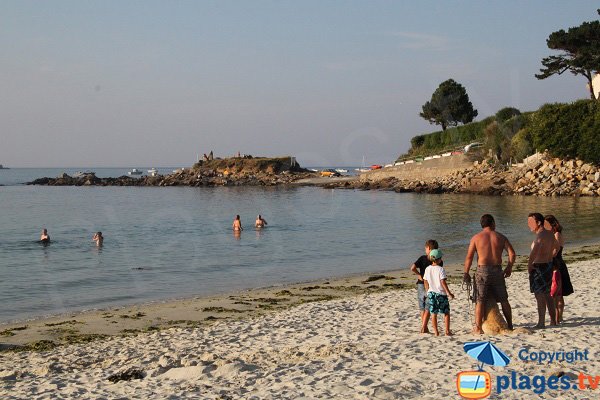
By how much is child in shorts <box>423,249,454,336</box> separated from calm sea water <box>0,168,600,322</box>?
934 centimetres

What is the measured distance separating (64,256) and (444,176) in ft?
162

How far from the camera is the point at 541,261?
33.6ft

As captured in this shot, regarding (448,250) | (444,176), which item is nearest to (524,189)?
(444,176)

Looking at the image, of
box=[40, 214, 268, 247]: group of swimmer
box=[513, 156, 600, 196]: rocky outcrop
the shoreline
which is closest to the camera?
the shoreline

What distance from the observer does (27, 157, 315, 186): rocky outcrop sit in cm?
10556

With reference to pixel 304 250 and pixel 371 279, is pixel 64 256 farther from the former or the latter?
pixel 371 279

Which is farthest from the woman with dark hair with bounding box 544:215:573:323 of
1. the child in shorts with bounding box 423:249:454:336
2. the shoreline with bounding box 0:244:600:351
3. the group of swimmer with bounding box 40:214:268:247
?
the group of swimmer with bounding box 40:214:268:247

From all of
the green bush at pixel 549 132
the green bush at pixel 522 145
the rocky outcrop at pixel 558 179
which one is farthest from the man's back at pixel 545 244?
the green bush at pixel 522 145

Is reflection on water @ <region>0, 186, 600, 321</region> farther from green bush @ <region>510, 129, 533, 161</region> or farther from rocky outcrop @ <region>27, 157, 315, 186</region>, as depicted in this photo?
rocky outcrop @ <region>27, 157, 315, 186</region>

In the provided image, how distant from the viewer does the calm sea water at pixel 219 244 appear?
19719 millimetres

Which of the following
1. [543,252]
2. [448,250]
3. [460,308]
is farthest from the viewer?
[448,250]

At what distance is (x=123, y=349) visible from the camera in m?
11.2

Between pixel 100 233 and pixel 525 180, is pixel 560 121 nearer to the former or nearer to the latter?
pixel 525 180

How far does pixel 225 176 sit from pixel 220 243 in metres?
76.9
